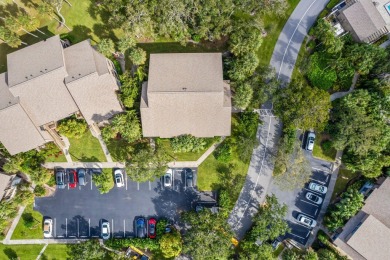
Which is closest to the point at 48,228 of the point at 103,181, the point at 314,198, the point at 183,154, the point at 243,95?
the point at 103,181

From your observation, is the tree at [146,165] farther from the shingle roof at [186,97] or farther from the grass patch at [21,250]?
the grass patch at [21,250]

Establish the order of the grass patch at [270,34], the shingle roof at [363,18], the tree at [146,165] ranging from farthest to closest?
the grass patch at [270,34], the shingle roof at [363,18], the tree at [146,165]

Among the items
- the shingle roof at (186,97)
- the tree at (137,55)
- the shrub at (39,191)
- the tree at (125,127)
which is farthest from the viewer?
the shrub at (39,191)

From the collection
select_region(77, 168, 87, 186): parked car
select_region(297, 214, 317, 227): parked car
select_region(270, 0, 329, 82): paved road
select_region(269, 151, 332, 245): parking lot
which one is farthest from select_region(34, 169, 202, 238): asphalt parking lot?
select_region(270, 0, 329, 82): paved road

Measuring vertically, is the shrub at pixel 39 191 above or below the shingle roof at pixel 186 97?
below

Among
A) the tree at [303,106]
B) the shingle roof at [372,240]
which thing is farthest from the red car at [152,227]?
the shingle roof at [372,240]

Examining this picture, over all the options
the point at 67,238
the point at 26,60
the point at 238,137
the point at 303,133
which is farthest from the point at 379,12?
the point at 67,238

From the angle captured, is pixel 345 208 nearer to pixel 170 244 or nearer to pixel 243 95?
pixel 243 95

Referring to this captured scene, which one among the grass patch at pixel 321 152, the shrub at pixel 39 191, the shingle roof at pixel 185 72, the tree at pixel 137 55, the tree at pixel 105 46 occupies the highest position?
the tree at pixel 105 46
